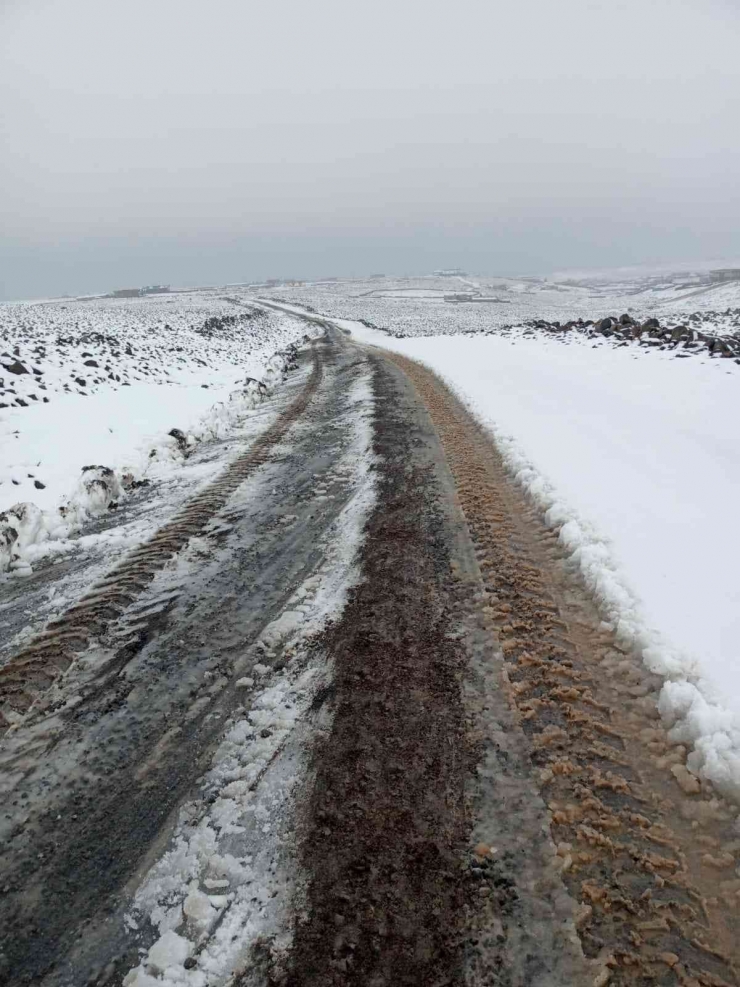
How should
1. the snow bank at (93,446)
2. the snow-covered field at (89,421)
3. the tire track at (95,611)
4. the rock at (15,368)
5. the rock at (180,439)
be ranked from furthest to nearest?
the rock at (15,368) → the rock at (180,439) → the snow-covered field at (89,421) → the snow bank at (93,446) → the tire track at (95,611)

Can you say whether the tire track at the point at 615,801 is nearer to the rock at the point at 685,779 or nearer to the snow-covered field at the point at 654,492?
the rock at the point at 685,779

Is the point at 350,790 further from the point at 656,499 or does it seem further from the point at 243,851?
the point at 656,499

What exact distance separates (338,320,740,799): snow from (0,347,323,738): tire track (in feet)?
11.6

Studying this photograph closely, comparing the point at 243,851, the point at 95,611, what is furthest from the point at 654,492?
the point at 95,611

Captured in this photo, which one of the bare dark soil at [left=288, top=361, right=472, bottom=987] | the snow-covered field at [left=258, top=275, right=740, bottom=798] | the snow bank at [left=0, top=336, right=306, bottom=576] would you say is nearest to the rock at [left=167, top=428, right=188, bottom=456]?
the snow bank at [left=0, top=336, right=306, bottom=576]

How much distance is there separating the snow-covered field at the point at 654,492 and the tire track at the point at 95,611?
354 cm

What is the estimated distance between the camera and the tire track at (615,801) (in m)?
1.88

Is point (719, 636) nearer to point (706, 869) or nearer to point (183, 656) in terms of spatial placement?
point (706, 869)

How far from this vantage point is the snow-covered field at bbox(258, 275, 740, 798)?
10.2 feet

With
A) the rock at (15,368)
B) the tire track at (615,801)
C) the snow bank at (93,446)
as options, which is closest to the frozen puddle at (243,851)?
the tire track at (615,801)

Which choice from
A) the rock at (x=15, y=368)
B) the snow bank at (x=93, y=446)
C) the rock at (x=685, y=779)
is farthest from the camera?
the rock at (x=15, y=368)

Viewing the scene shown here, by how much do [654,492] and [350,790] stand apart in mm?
4798

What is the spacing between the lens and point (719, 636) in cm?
341

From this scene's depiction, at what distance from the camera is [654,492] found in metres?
5.75
